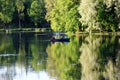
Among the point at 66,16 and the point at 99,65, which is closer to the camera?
the point at 99,65

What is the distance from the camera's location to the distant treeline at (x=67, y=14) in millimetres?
64188

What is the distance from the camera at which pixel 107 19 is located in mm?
67062

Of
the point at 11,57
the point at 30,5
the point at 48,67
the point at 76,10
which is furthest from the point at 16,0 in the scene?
the point at 48,67

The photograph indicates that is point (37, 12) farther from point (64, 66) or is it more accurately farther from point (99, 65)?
point (99, 65)

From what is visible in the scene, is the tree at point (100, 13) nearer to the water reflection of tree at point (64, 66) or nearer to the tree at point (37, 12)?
the water reflection of tree at point (64, 66)

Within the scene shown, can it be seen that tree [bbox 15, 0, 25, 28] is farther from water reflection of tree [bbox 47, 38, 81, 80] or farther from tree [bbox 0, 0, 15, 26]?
water reflection of tree [bbox 47, 38, 81, 80]

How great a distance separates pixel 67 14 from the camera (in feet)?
251

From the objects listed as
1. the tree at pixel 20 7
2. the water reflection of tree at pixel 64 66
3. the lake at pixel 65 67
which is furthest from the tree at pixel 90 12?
the tree at pixel 20 7

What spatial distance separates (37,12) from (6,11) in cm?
965

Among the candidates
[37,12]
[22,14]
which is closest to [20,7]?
[22,14]

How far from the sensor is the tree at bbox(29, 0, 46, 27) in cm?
11731

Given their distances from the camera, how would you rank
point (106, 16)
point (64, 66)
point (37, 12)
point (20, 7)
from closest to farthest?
point (64, 66) < point (106, 16) < point (37, 12) < point (20, 7)

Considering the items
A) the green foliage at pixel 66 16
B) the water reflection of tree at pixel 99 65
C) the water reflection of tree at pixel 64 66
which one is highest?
the green foliage at pixel 66 16

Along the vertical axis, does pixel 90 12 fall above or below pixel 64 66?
above
